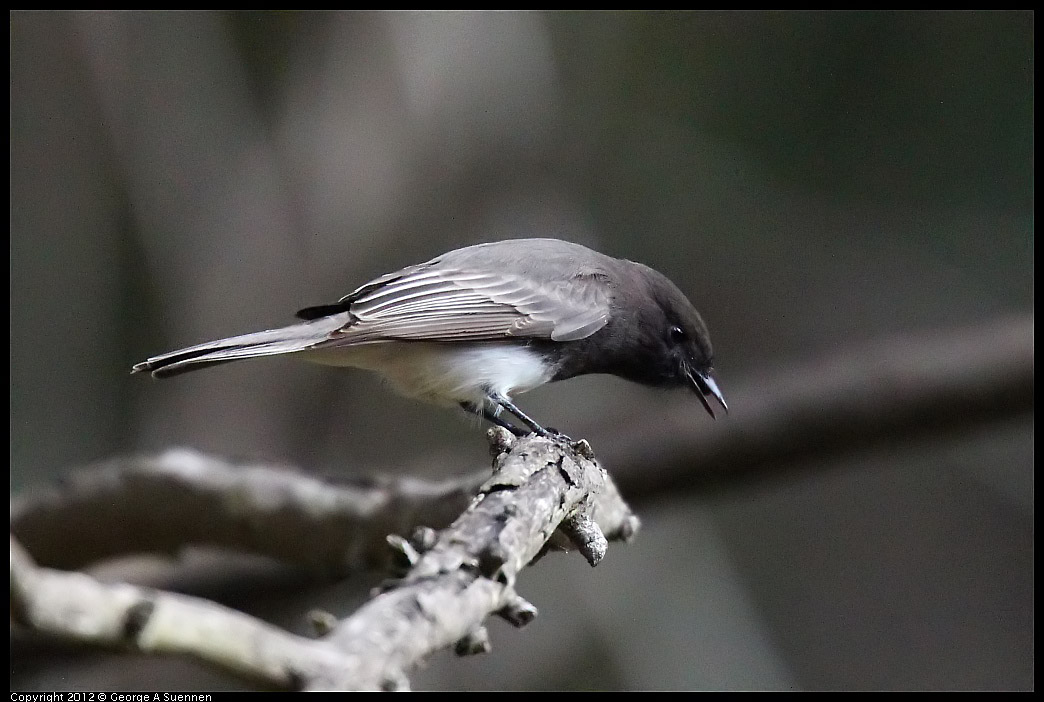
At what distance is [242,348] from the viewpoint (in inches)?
116

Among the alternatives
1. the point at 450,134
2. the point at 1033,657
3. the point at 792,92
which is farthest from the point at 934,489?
the point at 450,134

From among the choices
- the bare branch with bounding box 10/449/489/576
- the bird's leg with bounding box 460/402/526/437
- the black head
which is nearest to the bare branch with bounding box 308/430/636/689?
the bird's leg with bounding box 460/402/526/437

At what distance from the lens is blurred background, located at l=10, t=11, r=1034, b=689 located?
6.70 metres

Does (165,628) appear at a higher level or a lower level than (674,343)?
higher

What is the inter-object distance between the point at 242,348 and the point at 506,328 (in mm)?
950

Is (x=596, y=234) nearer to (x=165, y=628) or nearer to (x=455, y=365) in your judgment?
(x=455, y=365)

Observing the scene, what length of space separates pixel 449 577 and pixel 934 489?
7016 mm

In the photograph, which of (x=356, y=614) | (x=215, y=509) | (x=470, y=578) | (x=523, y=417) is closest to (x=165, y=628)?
(x=356, y=614)

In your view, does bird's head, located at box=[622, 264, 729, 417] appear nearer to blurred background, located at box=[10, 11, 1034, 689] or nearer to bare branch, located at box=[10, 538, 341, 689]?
blurred background, located at box=[10, 11, 1034, 689]

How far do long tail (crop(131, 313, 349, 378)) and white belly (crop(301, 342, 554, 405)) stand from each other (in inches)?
6.4

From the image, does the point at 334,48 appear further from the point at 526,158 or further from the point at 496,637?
the point at 496,637

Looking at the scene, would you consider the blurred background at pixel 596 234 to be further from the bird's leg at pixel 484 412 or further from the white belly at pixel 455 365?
the white belly at pixel 455 365

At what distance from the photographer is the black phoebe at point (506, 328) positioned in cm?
332

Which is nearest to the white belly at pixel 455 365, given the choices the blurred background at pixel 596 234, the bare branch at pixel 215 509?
the bare branch at pixel 215 509
